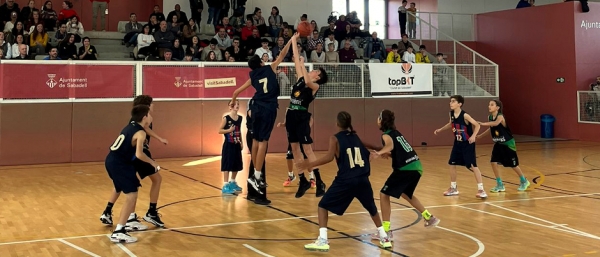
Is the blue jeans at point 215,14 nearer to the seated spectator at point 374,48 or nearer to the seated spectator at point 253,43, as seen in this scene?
the seated spectator at point 253,43

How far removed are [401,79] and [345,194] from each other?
14.0 meters

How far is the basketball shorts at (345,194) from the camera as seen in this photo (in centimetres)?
709

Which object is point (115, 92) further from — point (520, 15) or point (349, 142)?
point (520, 15)

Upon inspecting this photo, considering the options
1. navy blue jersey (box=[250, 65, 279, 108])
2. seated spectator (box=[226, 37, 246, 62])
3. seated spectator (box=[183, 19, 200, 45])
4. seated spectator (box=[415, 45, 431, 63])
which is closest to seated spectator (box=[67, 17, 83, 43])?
seated spectator (box=[183, 19, 200, 45])

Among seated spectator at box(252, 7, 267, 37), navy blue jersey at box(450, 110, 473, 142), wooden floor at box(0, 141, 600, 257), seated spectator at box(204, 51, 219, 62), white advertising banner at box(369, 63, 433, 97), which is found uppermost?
seated spectator at box(252, 7, 267, 37)

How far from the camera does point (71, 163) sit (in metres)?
16.9

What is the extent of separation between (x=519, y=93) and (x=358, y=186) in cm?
2080

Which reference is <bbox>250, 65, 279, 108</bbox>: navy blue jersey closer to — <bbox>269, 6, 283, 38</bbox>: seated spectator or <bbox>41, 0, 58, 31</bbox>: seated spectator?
<bbox>41, 0, 58, 31</bbox>: seated spectator

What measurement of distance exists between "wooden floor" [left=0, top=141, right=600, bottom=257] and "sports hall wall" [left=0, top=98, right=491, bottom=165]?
244cm

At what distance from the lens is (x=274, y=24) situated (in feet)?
78.0

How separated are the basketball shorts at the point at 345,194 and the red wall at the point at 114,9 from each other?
62.7 ft

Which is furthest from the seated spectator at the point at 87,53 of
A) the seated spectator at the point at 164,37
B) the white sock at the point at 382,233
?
the white sock at the point at 382,233

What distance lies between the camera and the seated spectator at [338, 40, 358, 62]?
22031 mm

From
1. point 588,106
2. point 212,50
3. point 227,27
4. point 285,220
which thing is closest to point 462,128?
point 285,220
